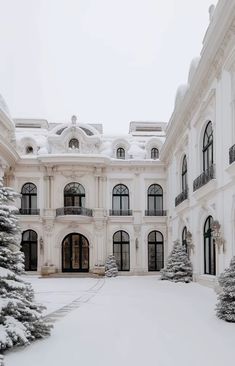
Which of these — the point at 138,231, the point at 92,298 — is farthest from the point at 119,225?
the point at 92,298

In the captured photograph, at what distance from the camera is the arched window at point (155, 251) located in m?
27.3

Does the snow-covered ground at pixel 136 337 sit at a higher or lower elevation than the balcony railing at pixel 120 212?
lower

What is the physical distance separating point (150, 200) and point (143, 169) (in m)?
2.20

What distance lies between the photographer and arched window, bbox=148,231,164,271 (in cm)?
2727

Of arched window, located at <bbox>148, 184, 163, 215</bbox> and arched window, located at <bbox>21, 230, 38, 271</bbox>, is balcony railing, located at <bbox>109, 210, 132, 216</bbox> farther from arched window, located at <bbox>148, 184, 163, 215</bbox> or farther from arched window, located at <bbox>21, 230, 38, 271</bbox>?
arched window, located at <bbox>21, 230, 38, 271</bbox>

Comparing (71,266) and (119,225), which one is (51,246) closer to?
(71,266)

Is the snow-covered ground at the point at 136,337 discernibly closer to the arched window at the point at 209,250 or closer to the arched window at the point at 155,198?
the arched window at the point at 209,250

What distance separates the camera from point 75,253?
88.9ft

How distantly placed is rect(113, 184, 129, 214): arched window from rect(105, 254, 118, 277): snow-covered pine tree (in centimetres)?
344

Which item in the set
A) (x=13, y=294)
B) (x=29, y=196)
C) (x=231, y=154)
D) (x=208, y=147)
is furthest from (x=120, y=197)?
(x=13, y=294)

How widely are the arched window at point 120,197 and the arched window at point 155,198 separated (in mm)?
1589

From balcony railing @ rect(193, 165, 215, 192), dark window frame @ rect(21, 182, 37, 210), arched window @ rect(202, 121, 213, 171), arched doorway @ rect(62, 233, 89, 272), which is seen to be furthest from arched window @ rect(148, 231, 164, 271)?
arched window @ rect(202, 121, 213, 171)

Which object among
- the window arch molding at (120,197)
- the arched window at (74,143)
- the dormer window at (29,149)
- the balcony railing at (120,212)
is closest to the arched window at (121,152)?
the window arch molding at (120,197)

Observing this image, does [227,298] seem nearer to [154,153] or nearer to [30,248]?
[30,248]
